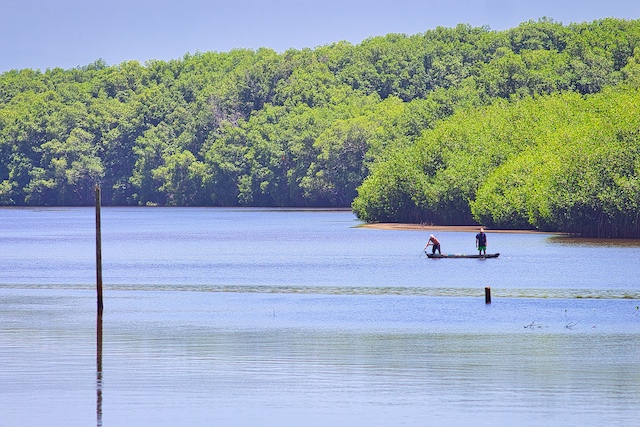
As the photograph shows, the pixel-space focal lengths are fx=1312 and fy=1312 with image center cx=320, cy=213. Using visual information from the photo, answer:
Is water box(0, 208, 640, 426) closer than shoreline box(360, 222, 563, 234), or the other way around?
water box(0, 208, 640, 426)

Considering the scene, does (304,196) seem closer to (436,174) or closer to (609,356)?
(436,174)

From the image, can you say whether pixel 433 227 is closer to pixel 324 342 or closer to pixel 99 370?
pixel 324 342

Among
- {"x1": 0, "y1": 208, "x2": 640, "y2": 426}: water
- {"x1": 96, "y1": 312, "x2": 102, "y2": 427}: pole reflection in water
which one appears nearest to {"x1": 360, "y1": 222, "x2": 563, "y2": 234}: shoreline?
{"x1": 0, "y1": 208, "x2": 640, "y2": 426}: water

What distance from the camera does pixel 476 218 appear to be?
114 metres

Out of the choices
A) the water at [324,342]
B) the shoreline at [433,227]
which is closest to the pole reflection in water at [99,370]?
the water at [324,342]

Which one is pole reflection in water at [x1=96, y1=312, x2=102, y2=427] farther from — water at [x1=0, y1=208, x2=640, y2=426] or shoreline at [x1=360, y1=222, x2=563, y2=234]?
shoreline at [x1=360, y1=222, x2=563, y2=234]

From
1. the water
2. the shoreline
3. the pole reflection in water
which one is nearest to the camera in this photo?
the pole reflection in water

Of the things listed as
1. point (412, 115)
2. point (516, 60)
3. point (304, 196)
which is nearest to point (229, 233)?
point (412, 115)

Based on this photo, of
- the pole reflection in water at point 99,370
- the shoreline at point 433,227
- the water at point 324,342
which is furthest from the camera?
the shoreline at point 433,227

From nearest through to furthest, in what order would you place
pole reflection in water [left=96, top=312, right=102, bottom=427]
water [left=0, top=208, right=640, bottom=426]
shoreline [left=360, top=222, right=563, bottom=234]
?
→ pole reflection in water [left=96, top=312, right=102, bottom=427], water [left=0, top=208, right=640, bottom=426], shoreline [left=360, top=222, right=563, bottom=234]

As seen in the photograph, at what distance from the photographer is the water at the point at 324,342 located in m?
24.3

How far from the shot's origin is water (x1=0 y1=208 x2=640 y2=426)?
24.3m

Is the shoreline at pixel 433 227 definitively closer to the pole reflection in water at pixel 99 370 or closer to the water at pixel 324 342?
the water at pixel 324 342

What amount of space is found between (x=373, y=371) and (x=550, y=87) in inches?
5156
